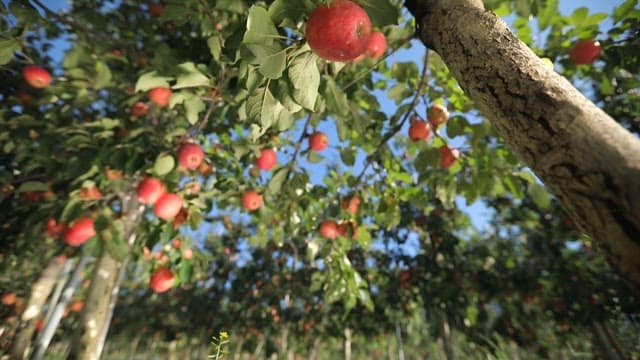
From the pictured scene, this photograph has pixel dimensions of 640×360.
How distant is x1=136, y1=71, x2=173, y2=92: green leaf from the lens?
1505 millimetres

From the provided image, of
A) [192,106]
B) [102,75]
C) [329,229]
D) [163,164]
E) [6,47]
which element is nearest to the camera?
[6,47]

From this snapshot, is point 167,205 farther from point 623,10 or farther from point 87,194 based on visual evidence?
point 623,10

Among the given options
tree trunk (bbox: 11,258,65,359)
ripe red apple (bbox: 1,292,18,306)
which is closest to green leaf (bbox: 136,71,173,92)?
tree trunk (bbox: 11,258,65,359)

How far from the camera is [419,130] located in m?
2.01

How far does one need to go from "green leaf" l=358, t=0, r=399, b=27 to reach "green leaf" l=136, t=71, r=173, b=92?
3.49 feet

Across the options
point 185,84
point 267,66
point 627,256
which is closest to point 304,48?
point 267,66

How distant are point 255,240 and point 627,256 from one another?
3101mm

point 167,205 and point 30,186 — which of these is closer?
point 167,205

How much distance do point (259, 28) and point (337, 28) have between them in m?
0.20

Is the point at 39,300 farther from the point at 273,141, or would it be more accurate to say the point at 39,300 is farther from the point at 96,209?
the point at 273,141

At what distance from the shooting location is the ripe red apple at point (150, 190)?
1991 mm

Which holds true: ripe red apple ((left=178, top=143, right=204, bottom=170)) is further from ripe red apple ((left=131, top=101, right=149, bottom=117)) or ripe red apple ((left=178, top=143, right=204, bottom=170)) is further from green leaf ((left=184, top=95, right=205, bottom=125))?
ripe red apple ((left=131, top=101, right=149, bottom=117))

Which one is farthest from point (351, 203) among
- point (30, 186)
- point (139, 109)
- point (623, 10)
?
point (30, 186)

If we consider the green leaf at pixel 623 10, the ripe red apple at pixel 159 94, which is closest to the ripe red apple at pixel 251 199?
the ripe red apple at pixel 159 94
